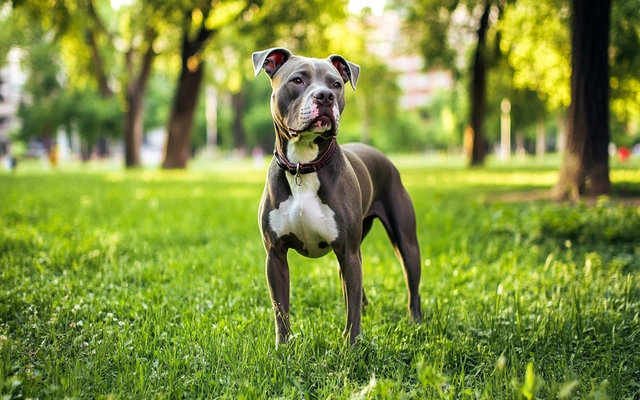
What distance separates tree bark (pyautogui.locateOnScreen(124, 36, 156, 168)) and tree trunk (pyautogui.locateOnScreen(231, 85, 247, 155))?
114ft

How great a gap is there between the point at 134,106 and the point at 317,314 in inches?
953

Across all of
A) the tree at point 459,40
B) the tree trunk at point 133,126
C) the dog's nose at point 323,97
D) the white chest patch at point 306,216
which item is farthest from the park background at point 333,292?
the tree trunk at point 133,126

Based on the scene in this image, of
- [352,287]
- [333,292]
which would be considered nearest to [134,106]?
[333,292]

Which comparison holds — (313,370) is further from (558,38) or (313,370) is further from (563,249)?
(558,38)

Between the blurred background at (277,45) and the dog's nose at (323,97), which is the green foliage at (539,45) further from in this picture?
the dog's nose at (323,97)

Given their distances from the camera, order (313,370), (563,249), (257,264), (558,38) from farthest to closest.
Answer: (558,38) → (563,249) → (257,264) → (313,370)

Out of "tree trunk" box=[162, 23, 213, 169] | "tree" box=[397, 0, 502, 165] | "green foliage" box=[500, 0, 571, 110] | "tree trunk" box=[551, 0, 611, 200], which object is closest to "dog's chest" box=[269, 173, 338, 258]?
"tree trunk" box=[551, 0, 611, 200]

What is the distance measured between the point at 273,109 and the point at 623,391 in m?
2.43

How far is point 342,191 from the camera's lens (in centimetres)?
339

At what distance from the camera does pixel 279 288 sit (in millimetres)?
3564

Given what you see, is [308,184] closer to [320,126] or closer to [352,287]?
[320,126]

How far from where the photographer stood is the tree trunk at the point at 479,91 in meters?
24.2

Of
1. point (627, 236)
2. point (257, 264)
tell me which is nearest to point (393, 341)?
point (257, 264)

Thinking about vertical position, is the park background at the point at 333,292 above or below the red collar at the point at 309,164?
below
